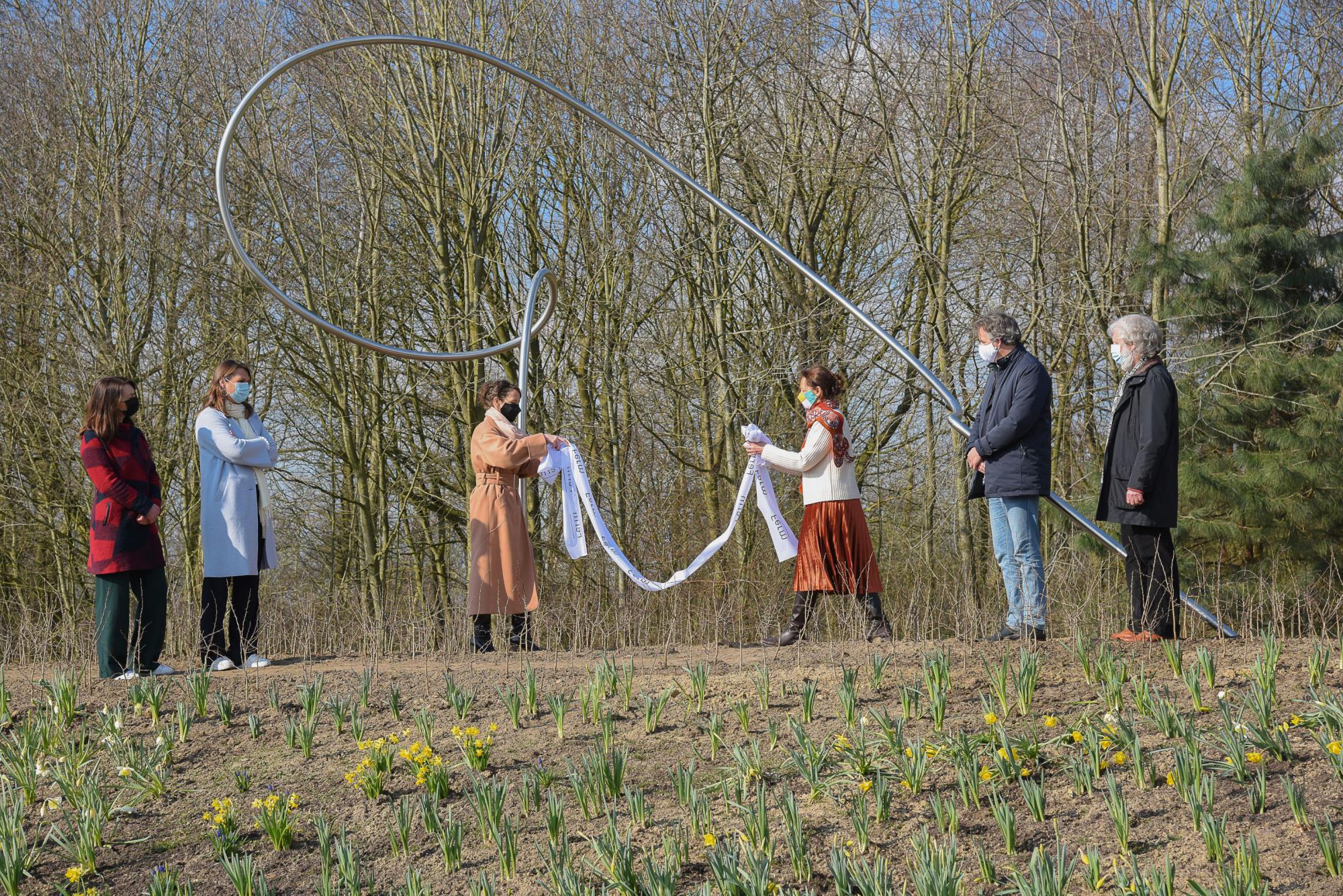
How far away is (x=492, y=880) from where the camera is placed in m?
3.69

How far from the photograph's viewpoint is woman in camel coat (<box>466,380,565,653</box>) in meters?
7.56

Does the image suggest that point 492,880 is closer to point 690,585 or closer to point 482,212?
point 690,585

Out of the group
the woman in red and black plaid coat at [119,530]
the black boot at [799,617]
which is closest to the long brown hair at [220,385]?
the woman in red and black plaid coat at [119,530]

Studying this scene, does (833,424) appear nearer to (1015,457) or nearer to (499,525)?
(1015,457)

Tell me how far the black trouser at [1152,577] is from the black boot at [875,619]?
4.34 ft

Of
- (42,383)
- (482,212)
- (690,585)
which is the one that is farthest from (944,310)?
(42,383)

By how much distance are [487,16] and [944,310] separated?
5.95 m

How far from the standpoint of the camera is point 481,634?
7.61m

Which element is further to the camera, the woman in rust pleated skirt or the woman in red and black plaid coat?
the woman in rust pleated skirt

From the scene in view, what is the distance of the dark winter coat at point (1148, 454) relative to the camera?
5.96 m

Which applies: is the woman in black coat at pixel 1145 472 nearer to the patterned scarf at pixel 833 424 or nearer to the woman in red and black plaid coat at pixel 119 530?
the patterned scarf at pixel 833 424

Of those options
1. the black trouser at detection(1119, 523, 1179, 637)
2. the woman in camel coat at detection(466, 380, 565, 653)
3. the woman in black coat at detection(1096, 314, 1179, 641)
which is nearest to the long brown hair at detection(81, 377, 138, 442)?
the woman in camel coat at detection(466, 380, 565, 653)

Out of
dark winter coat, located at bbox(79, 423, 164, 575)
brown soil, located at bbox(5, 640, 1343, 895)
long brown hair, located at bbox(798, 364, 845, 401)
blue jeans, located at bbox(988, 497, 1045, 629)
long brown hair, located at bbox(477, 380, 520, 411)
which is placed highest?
long brown hair, located at bbox(477, 380, 520, 411)

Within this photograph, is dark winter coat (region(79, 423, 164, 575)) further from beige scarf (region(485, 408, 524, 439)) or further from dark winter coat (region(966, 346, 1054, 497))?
dark winter coat (region(966, 346, 1054, 497))
